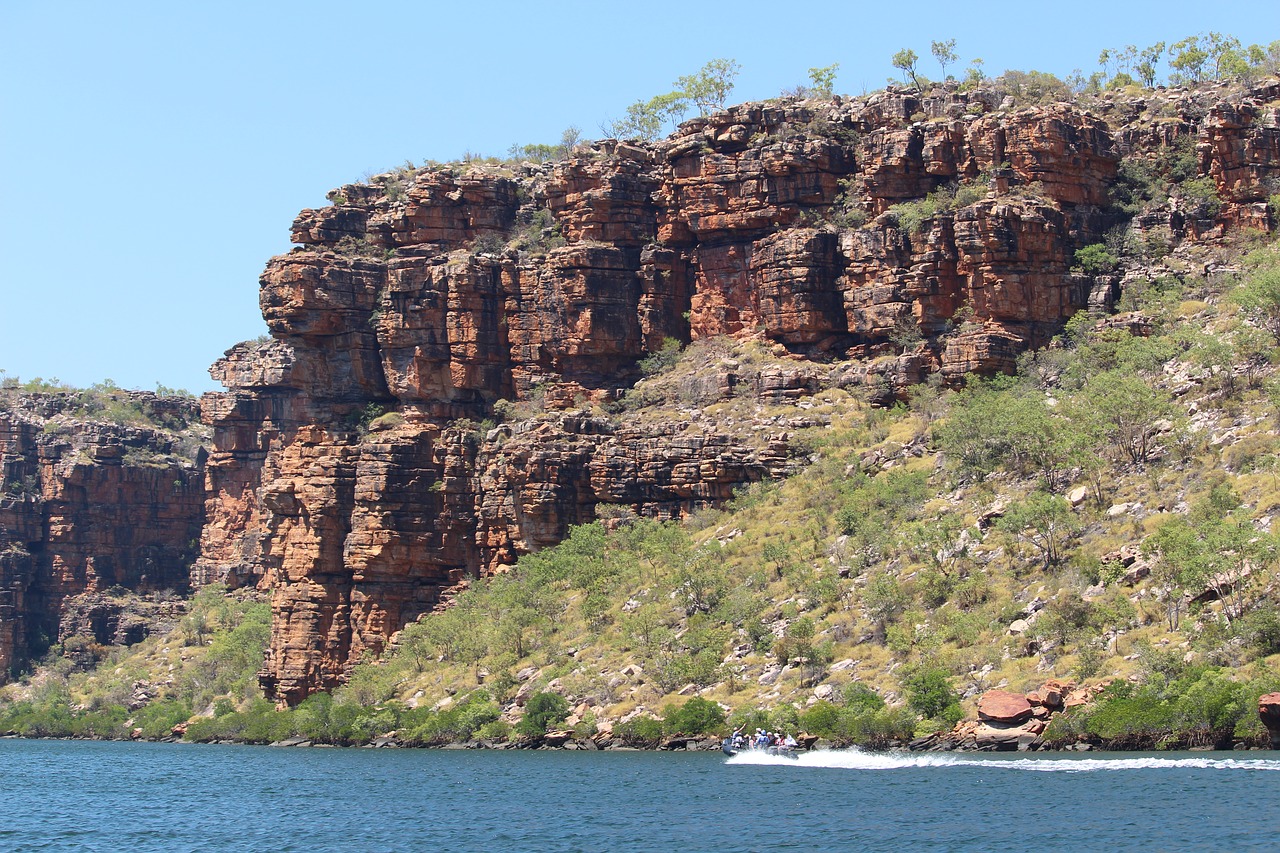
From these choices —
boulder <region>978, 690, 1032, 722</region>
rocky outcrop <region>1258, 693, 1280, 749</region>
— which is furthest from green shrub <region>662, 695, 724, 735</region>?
rocky outcrop <region>1258, 693, 1280, 749</region>

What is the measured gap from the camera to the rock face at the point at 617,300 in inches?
3935

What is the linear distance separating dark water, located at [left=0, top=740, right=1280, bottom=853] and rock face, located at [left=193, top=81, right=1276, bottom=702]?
2974 cm

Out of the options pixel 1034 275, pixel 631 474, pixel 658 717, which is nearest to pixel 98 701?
pixel 631 474

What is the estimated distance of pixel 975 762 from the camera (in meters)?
62.9

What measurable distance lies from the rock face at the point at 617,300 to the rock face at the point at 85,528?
39.0 meters

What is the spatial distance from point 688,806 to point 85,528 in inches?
4047

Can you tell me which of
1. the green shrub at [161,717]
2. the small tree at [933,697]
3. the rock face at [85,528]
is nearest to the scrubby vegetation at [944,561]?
the small tree at [933,697]

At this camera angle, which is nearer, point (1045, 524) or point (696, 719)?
point (1045, 524)

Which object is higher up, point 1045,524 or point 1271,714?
point 1045,524

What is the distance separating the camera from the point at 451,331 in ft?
370

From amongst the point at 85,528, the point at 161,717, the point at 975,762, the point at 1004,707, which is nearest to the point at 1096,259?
the point at 1004,707

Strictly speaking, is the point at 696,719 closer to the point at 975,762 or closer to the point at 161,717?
the point at 975,762

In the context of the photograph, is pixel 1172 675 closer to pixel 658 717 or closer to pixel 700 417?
pixel 658 717

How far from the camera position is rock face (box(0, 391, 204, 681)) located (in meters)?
146
